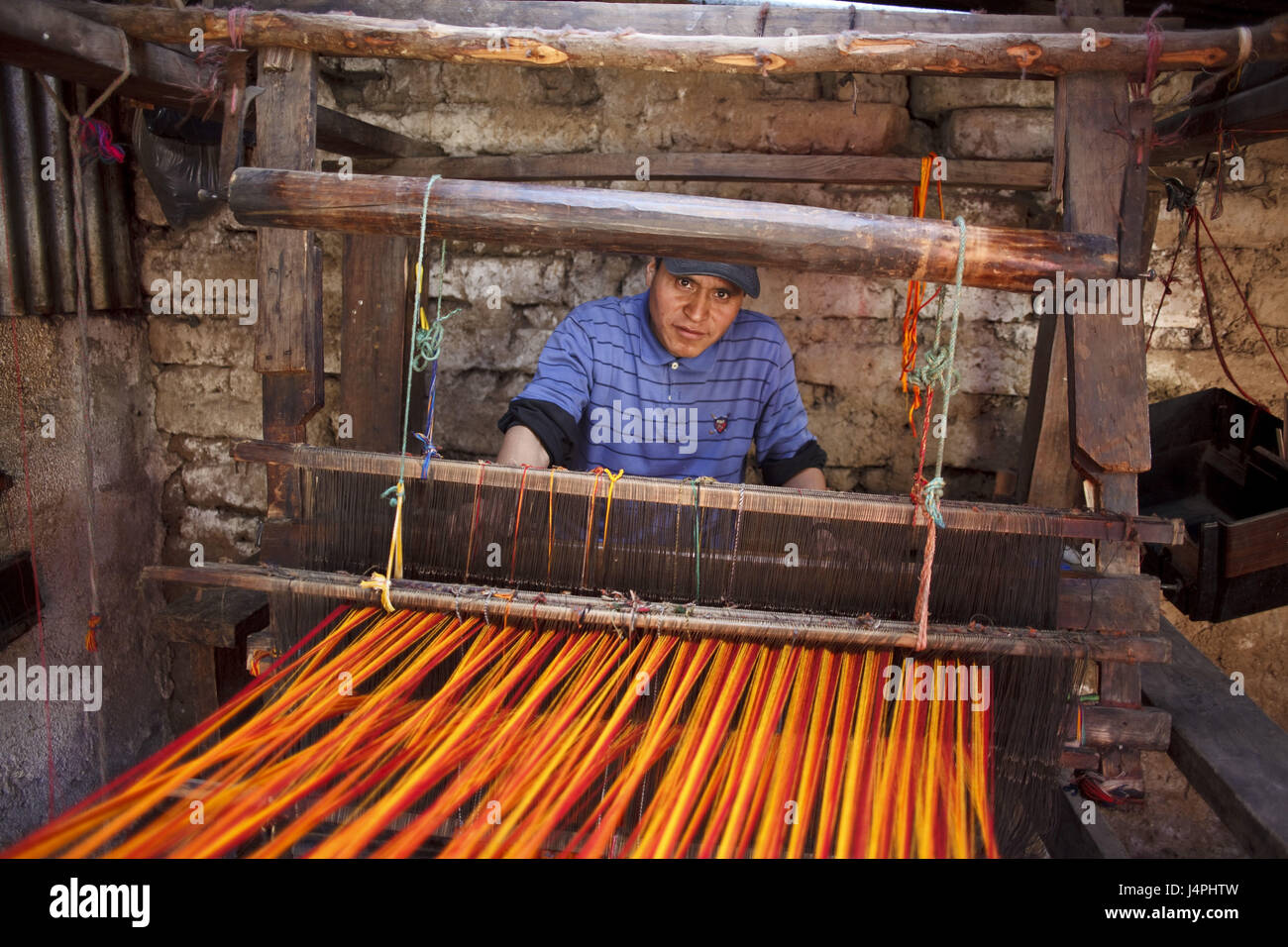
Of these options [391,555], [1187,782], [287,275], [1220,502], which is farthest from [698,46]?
[1187,782]

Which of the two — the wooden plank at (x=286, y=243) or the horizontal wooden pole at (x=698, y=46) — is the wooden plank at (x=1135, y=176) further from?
the wooden plank at (x=286, y=243)

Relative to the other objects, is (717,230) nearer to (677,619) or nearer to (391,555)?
(677,619)

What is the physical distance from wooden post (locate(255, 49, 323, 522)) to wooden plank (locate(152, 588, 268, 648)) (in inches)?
11.4

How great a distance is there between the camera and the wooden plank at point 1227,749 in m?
1.56

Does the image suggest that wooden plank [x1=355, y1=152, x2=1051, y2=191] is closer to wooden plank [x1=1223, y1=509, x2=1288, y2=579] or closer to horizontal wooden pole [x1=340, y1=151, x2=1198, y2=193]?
horizontal wooden pole [x1=340, y1=151, x2=1198, y2=193]

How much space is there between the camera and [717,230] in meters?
1.70

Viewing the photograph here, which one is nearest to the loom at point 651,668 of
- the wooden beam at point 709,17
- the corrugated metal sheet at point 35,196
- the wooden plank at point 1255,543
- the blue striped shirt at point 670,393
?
the wooden plank at point 1255,543

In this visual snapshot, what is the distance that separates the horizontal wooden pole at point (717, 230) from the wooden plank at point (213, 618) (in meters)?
0.96

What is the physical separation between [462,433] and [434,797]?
2233mm

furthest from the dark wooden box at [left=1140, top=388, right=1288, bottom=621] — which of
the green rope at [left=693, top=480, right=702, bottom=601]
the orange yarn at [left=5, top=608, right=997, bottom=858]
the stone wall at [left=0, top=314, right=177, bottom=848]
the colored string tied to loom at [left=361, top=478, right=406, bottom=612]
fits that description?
the stone wall at [left=0, top=314, right=177, bottom=848]

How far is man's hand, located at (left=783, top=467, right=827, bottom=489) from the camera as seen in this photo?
300 centimetres

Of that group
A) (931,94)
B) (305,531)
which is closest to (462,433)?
(305,531)

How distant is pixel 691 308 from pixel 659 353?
0.22 m
